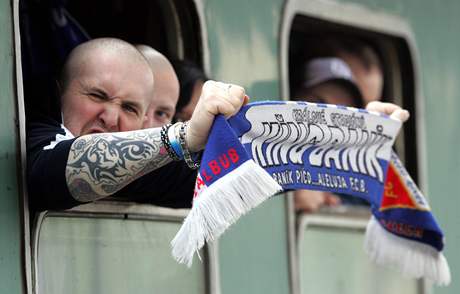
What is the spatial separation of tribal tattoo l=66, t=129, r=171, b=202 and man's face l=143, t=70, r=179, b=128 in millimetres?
701

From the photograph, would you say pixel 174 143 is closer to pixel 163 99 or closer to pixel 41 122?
pixel 41 122

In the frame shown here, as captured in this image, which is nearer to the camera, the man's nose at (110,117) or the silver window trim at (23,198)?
the silver window trim at (23,198)

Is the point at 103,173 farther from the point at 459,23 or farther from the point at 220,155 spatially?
the point at 459,23

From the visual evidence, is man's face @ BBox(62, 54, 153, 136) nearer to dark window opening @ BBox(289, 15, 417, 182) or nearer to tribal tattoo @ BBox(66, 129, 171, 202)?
tribal tattoo @ BBox(66, 129, 171, 202)

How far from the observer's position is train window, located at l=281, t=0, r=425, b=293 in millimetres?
4547

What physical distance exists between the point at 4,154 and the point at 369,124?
1253 mm

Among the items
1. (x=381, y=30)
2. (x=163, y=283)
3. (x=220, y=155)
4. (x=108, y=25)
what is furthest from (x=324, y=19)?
(x=220, y=155)

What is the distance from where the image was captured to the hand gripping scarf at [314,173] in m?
3.12

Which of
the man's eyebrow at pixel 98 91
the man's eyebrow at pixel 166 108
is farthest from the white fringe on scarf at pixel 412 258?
the man's eyebrow at pixel 98 91

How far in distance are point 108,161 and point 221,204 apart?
29 centimetres

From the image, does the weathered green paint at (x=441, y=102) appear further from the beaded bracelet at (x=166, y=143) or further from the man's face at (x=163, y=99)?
the beaded bracelet at (x=166, y=143)

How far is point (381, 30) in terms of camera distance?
509 centimetres

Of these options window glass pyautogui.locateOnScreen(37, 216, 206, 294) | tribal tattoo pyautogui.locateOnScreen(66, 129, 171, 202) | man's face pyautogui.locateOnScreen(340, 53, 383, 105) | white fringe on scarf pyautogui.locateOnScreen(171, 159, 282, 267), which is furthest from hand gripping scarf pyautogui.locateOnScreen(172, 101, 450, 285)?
man's face pyautogui.locateOnScreen(340, 53, 383, 105)

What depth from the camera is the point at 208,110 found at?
3111 millimetres
